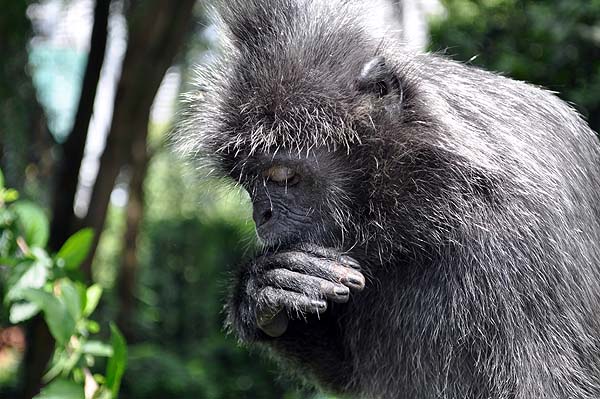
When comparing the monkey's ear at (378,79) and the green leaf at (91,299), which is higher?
the monkey's ear at (378,79)

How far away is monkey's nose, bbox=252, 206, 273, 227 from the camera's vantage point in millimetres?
3535

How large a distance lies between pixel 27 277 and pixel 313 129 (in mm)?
1207

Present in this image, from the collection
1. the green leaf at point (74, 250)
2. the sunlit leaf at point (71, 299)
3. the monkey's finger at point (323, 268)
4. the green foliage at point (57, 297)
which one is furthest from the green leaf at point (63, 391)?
the monkey's finger at point (323, 268)

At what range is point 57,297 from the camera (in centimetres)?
319

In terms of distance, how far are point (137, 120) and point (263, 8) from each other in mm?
3233

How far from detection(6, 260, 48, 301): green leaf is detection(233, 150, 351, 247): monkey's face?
0.86 meters

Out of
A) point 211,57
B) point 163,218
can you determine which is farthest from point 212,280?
point 211,57

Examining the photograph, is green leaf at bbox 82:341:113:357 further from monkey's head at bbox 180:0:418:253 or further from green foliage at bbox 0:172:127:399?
monkey's head at bbox 180:0:418:253

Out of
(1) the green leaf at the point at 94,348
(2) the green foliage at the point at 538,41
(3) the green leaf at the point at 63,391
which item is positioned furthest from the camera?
(2) the green foliage at the point at 538,41

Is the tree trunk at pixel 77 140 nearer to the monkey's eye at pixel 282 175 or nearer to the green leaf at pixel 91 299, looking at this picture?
the green leaf at pixel 91 299

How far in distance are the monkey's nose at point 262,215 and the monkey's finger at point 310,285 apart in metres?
0.26

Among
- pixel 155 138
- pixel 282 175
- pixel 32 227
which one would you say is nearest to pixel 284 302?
pixel 282 175

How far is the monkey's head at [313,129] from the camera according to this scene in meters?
3.52

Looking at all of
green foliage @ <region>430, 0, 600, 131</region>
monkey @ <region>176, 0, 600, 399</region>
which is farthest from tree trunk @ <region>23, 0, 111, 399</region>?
monkey @ <region>176, 0, 600, 399</region>
